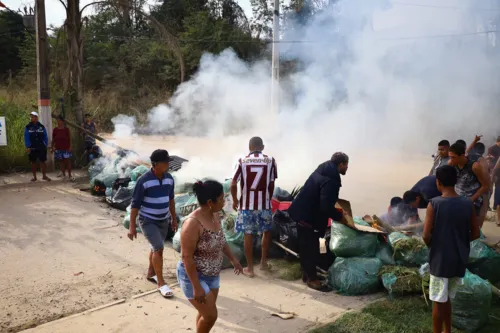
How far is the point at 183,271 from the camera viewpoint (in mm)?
3057

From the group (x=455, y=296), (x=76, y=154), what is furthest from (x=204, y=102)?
(x=455, y=296)

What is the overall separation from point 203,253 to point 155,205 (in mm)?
1608

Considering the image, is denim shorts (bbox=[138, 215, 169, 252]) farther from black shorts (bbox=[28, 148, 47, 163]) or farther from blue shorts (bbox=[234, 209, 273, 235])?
black shorts (bbox=[28, 148, 47, 163])

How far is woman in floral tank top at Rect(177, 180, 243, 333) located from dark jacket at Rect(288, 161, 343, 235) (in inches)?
64.1

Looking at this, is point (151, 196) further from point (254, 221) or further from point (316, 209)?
point (316, 209)

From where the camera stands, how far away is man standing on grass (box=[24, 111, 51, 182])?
9.72 meters

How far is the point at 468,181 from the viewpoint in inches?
203

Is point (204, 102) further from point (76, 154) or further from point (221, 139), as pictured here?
point (76, 154)

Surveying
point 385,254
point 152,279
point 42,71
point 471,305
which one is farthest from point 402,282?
point 42,71

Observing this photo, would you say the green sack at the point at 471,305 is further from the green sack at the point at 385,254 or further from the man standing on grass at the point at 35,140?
the man standing on grass at the point at 35,140

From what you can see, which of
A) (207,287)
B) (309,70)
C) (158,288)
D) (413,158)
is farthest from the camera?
(413,158)

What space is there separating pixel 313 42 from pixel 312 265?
35.4ft

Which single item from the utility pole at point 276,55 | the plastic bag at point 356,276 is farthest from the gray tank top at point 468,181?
the utility pole at point 276,55

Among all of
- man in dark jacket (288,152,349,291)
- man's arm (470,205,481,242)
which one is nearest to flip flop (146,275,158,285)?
man in dark jacket (288,152,349,291)
